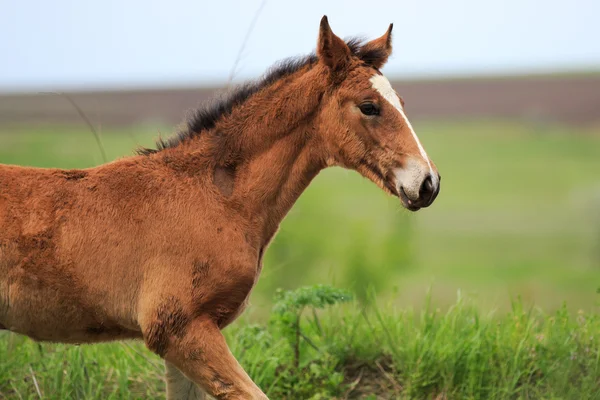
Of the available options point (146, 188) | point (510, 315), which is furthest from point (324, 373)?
point (146, 188)

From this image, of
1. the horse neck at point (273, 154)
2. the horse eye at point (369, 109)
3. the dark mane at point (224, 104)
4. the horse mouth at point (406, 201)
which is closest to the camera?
the horse mouth at point (406, 201)

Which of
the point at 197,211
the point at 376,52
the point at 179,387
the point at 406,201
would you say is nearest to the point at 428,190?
the point at 406,201

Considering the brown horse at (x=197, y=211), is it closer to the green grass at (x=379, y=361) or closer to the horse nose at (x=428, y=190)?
the horse nose at (x=428, y=190)

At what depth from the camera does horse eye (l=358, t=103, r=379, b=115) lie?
4.45 metres

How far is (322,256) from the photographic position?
47.0 ft

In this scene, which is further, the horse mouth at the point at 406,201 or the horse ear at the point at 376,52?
the horse ear at the point at 376,52

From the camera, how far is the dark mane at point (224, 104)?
488 cm

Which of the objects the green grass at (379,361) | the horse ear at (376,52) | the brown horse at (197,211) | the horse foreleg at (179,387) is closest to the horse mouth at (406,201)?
the brown horse at (197,211)

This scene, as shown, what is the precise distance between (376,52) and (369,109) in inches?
18.2

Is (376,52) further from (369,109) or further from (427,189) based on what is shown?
(427,189)

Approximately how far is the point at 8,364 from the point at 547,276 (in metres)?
20.2

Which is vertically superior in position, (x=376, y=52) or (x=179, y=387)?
(x=376, y=52)

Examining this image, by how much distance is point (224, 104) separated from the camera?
4.90 m

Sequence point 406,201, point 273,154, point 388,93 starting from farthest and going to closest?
1. point 273,154
2. point 388,93
3. point 406,201
